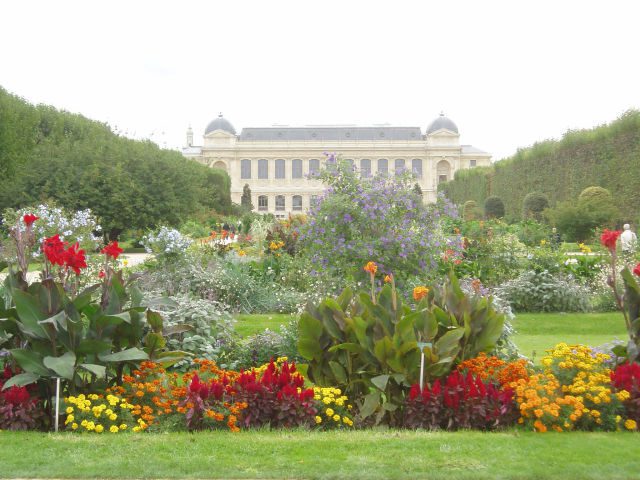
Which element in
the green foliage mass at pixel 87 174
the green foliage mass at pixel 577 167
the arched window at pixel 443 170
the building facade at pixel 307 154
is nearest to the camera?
the green foliage mass at pixel 577 167

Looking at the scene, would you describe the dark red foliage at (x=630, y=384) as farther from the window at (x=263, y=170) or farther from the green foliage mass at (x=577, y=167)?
the window at (x=263, y=170)

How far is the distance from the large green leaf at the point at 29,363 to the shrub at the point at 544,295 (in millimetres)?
6144

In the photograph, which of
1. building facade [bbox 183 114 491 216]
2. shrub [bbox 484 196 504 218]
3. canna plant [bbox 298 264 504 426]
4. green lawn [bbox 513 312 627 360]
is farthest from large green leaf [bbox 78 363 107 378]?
building facade [bbox 183 114 491 216]

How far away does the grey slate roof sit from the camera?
221 feet

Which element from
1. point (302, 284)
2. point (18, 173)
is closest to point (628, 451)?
point (302, 284)

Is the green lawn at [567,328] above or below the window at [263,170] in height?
below

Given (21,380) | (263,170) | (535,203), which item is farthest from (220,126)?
(21,380)

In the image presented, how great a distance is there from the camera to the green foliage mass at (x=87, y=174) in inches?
850

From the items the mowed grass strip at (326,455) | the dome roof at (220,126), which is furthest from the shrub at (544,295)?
the dome roof at (220,126)

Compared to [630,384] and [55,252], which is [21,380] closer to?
[55,252]

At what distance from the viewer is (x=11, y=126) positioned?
21.8 metres

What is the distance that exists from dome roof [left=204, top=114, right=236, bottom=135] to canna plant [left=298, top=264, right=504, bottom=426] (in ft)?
210

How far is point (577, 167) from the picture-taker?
2291 cm

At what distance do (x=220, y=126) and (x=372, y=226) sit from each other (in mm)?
62083
